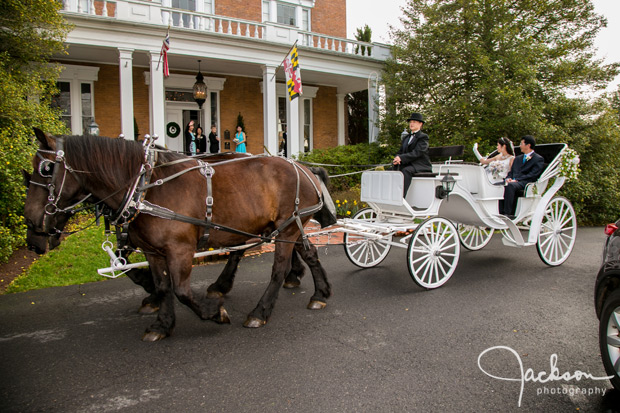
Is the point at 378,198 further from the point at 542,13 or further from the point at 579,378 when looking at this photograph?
the point at 542,13

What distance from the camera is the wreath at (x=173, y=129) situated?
56.9 ft

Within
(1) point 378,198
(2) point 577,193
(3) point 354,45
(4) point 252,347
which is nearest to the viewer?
(4) point 252,347

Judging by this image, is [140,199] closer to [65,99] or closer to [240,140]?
[240,140]

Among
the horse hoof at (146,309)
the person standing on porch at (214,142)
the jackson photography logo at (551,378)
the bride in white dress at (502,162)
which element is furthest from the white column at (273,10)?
the jackson photography logo at (551,378)

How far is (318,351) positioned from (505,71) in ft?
42.1

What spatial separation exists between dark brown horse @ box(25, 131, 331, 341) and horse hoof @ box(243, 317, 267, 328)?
12 mm

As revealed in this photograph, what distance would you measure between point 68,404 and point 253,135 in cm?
1675

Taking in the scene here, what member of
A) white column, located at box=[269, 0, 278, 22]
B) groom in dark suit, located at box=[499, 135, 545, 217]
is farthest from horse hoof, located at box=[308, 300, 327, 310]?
white column, located at box=[269, 0, 278, 22]

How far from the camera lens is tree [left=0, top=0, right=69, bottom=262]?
6547 mm

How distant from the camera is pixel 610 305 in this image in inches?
123

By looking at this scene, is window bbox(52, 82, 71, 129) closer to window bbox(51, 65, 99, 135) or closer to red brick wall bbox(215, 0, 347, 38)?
window bbox(51, 65, 99, 135)

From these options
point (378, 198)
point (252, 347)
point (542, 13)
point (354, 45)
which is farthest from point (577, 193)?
point (252, 347)

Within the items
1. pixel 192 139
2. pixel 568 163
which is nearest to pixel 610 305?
pixel 568 163

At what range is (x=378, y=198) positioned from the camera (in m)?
6.36
